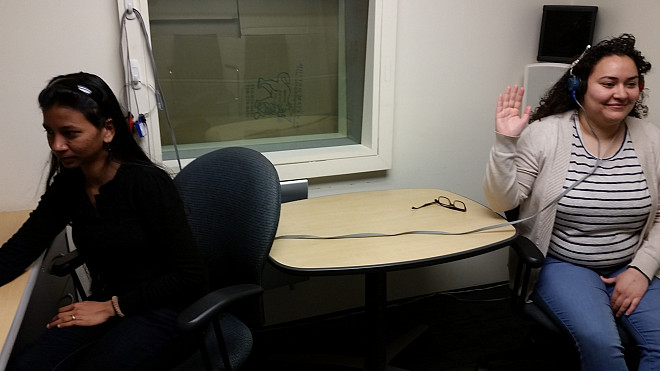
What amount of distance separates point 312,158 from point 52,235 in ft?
3.20

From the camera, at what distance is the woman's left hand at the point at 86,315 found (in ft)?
4.36

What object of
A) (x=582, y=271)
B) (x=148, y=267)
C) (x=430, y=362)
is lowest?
(x=430, y=362)

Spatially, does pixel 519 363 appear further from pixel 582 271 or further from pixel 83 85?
pixel 83 85

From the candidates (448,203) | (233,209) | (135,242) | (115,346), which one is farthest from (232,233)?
(448,203)

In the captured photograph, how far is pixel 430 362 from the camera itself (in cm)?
208

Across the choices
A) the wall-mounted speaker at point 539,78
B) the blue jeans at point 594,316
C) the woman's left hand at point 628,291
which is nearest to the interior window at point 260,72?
the wall-mounted speaker at point 539,78

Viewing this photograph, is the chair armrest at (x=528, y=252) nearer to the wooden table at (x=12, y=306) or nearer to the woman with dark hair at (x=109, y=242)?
the woman with dark hair at (x=109, y=242)

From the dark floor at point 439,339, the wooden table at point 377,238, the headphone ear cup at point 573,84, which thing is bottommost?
the dark floor at point 439,339

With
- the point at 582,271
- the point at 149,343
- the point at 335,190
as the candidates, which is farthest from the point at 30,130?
the point at 582,271

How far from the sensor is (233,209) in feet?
4.90

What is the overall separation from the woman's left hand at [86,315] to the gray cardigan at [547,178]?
1.14 meters

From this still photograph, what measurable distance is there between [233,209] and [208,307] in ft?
1.20

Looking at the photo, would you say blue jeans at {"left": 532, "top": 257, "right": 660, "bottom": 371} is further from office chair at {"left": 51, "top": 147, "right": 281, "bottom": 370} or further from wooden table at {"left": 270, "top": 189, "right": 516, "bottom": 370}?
office chair at {"left": 51, "top": 147, "right": 281, "bottom": 370}

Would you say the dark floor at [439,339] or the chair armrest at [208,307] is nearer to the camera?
the chair armrest at [208,307]
